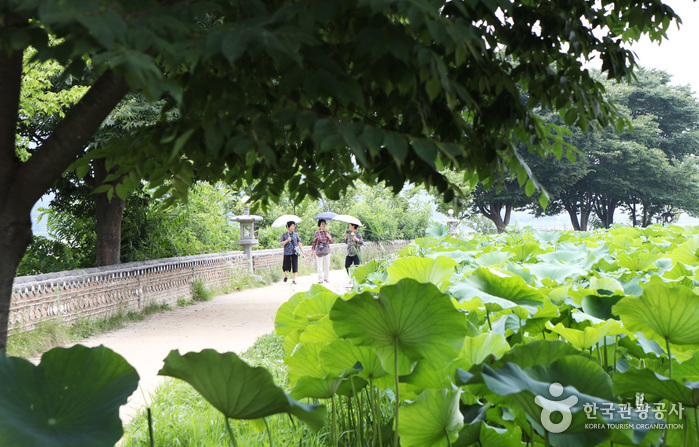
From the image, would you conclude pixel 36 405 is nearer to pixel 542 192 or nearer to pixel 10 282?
pixel 10 282

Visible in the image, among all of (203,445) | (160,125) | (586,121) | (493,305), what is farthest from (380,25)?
(203,445)

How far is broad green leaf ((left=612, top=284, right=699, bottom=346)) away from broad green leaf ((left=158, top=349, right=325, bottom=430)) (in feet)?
3.16

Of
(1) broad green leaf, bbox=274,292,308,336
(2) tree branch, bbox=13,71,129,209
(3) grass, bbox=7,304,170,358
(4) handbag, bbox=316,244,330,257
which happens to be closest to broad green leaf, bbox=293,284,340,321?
(1) broad green leaf, bbox=274,292,308,336

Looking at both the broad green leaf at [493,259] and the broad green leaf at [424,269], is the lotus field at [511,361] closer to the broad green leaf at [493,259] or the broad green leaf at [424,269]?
the broad green leaf at [424,269]

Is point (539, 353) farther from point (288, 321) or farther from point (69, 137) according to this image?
point (69, 137)

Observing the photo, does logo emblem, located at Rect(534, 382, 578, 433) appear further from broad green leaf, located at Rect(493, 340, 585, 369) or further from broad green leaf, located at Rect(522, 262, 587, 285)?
broad green leaf, located at Rect(522, 262, 587, 285)

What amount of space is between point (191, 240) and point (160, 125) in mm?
12717

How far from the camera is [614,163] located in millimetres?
38250

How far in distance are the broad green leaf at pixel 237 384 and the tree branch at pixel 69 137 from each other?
42.6 inches

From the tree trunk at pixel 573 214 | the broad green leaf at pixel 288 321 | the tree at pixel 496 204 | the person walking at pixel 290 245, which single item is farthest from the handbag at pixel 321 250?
the tree trunk at pixel 573 214

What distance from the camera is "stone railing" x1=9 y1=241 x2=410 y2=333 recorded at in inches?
311

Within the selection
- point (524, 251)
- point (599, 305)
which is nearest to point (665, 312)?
point (599, 305)

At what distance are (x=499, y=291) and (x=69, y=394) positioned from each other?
1620mm

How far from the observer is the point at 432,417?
170 cm
